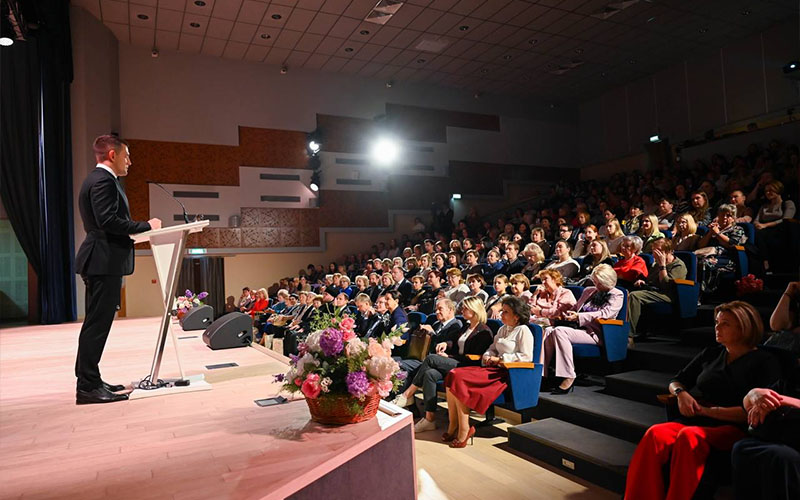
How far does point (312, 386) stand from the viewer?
1623 millimetres

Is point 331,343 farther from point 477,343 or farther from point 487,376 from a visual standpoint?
point 477,343

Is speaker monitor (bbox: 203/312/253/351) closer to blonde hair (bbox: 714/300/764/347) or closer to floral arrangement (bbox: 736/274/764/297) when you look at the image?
blonde hair (bbox: 714/300/764/347)

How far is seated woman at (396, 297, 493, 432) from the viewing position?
10.3 ft

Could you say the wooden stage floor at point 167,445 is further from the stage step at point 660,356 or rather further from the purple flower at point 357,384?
the stage step at point 660,356

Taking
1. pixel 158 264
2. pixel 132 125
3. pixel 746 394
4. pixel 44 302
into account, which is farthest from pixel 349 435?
pixel 132 125

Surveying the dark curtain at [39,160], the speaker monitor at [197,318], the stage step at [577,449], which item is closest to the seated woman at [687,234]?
the stage step at [577,449]

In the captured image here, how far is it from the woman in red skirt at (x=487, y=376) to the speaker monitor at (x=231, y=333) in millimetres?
1611

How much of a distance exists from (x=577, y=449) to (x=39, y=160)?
664 centimetres

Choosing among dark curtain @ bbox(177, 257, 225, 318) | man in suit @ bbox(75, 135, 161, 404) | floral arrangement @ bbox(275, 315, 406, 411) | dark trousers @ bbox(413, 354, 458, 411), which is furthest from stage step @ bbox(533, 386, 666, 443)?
dark curtain @ bbox(177, 257, 225, 318)

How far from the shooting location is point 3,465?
1.43 meters

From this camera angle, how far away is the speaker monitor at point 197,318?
5195mm

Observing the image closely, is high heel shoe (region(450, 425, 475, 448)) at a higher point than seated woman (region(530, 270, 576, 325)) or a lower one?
lower

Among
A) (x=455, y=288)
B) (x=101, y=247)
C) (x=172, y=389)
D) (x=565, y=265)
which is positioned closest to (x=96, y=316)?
(x=101, y=247)

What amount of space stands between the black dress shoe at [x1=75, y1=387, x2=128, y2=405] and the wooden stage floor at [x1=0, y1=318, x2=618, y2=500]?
35 mm
